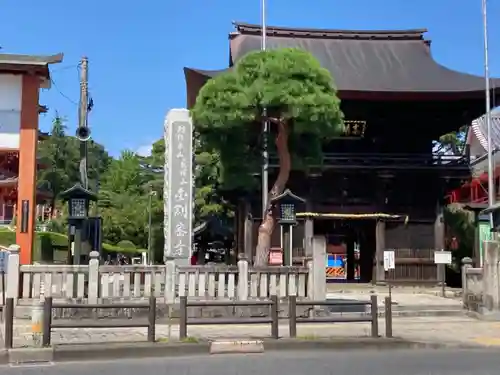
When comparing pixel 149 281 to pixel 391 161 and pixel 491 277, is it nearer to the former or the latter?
pixel 491 277

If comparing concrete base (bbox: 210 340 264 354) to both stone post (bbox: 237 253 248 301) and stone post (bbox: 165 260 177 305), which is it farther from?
stone post (bbox: 165 260 177 305)

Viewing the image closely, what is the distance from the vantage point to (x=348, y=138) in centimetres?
3244

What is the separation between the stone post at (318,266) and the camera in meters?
17.1

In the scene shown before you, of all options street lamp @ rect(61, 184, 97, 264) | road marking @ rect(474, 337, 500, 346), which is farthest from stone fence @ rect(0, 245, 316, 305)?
road marking @ rect(474, 337, 500, 346)

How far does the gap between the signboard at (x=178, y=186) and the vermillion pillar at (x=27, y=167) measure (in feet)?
18.0

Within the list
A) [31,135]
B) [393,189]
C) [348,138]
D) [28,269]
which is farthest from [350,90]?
[28,269]

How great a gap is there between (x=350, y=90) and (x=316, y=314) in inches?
621

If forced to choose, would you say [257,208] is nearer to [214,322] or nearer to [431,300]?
[431,300]

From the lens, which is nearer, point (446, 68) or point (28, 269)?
point (28, 269)

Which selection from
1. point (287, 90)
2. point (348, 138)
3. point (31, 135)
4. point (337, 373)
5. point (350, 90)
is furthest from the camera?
point (348, 138)

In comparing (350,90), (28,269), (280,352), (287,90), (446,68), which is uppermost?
(446,68)

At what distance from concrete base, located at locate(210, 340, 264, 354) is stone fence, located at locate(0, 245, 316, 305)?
4.89 metres

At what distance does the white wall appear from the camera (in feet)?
70.5

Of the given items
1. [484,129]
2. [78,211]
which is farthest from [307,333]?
[484,129]
